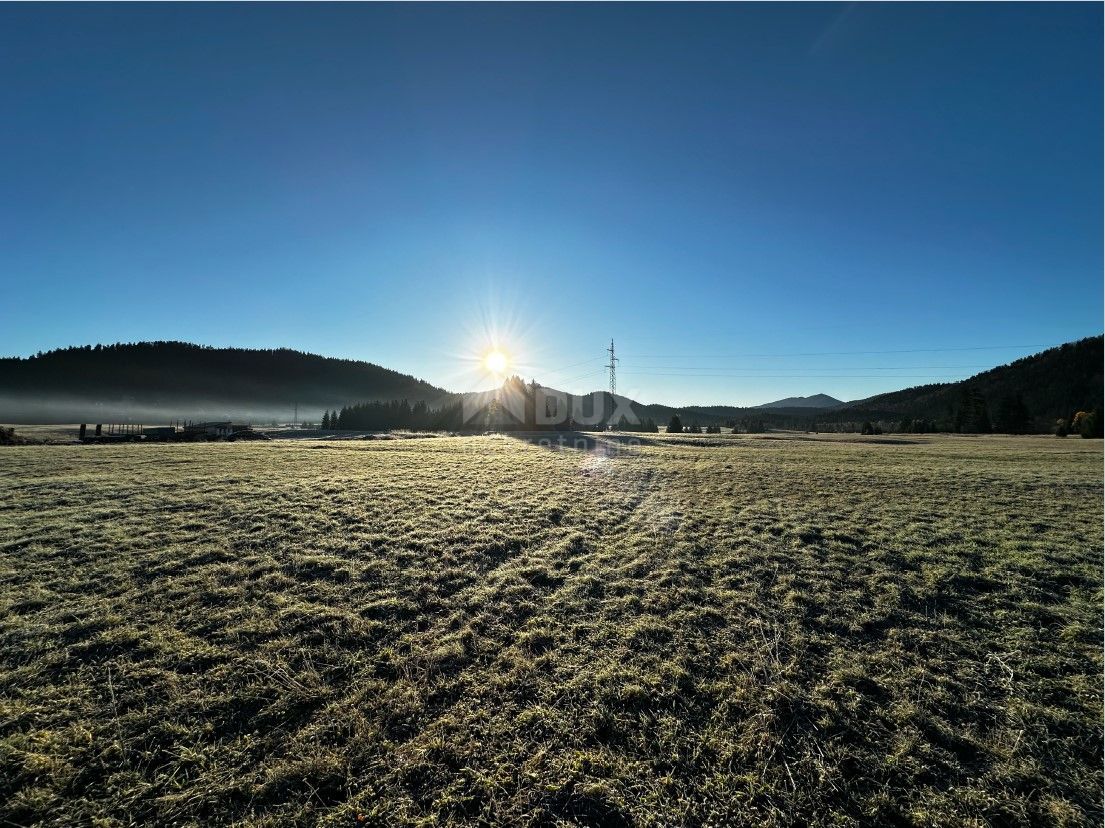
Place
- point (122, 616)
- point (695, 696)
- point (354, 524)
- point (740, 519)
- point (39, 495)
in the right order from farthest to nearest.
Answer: point (39, 495)
point (740, 519)
point (354, 524)
point (122, 616)
point (695, 696)

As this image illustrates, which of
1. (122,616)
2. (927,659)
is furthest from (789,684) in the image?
(122,616)

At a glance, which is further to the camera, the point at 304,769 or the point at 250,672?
the point at 250,672

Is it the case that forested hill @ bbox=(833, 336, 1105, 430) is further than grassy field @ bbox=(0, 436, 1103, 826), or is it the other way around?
forested hill @ bbox=(833, 336, 1105, 430)

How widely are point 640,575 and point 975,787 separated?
492cm

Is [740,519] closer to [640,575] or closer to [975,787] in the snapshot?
[640,575]

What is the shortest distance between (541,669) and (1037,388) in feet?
682

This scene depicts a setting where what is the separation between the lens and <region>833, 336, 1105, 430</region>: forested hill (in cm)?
12181

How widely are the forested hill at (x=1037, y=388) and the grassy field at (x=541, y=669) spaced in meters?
137

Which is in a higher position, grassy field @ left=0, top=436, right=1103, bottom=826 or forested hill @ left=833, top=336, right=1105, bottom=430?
forested hill @ left=833, top=336, right=1105, bottom=430

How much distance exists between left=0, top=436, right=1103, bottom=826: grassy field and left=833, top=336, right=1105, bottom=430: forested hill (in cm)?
13734

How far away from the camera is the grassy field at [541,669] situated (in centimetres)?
360

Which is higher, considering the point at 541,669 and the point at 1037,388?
the point at 1037,388

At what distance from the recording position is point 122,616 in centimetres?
616

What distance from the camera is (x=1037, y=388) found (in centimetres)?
13638
